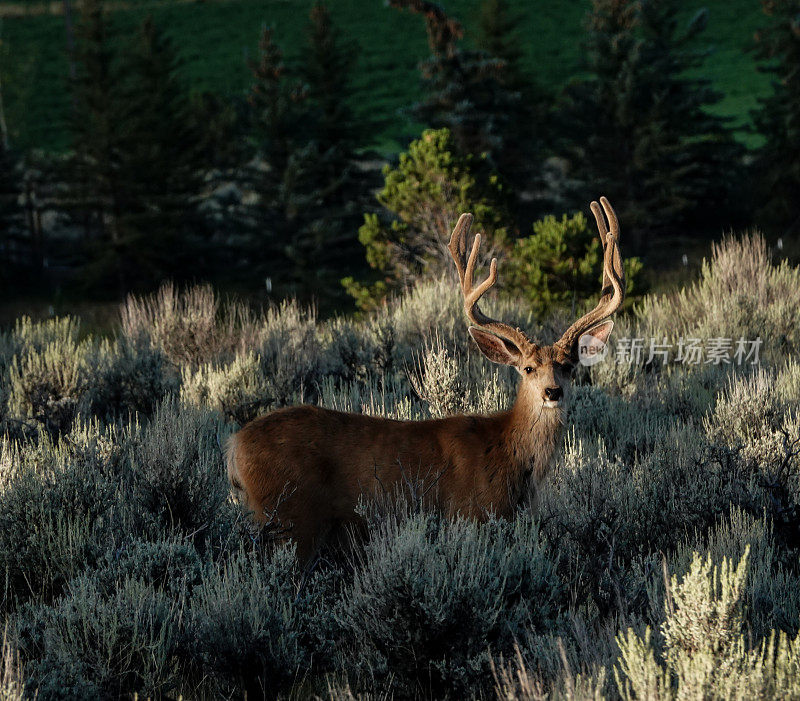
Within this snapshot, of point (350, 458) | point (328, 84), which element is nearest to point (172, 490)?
point (350, 458)

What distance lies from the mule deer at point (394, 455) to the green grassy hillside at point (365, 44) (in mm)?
47686

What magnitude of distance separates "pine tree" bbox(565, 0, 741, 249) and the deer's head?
29.3m

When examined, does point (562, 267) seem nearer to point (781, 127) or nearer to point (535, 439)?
point (535, 439)

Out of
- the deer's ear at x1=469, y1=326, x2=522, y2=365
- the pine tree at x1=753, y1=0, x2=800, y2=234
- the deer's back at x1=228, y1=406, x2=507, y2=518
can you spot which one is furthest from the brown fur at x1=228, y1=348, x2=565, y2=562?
the pine tree at x1=753, y1=0, x2=800, y2=234

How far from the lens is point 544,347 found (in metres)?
5.53

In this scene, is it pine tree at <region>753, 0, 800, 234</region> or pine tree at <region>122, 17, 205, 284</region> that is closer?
pine tree at <region>753, 0, 800, 234</region>

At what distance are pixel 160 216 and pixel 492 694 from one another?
109 ft

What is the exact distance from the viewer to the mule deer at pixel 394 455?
5.15 metres

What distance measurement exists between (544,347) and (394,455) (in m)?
1.11

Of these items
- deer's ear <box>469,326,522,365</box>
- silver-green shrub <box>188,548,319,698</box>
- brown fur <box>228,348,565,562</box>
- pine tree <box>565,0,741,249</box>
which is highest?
pine tree <box>565,0,741,249</box>

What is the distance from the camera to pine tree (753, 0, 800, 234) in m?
31.9

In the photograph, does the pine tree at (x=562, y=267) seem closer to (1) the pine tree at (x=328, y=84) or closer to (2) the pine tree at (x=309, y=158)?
(2) the pine tree at (x=309, y=158)

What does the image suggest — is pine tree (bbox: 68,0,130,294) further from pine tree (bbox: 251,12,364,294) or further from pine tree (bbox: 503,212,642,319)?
pine tree (bbox: 503,212,642,319)

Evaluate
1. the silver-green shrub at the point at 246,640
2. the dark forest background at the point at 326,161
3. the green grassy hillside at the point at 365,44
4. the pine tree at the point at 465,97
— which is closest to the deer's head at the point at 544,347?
the silver-green shrub at the point at 246,640
